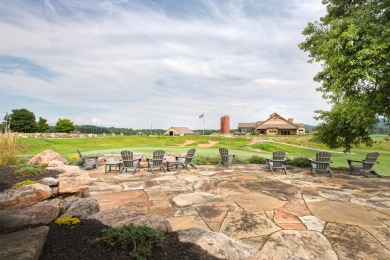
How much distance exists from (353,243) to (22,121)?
66277 millimetres

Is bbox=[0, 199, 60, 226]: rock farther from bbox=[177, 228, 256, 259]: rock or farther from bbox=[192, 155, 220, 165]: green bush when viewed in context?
bbox=[192, 155, 220, 165]: green bush

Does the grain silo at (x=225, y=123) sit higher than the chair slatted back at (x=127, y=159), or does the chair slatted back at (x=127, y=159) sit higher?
the grain silo at (x=225, y=123)

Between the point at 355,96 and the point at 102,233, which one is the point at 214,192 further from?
the point at 355,96

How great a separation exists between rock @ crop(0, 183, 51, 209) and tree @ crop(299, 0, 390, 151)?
28.0ft

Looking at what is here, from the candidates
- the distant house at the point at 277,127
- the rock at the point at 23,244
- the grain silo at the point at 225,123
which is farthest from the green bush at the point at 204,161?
the grain silo at the point at 225,123

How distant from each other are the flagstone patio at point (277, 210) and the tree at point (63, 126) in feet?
201

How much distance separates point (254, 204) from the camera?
16.2 ft

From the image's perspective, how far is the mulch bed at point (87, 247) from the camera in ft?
7.13

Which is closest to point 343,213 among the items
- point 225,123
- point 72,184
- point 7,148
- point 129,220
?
point 129,220

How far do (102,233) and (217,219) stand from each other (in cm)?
219

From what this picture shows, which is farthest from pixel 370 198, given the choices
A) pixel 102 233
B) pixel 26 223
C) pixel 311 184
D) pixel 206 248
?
pixel 26 223

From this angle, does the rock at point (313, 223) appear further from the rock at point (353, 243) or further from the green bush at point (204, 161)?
the green bush at point (204, 161)

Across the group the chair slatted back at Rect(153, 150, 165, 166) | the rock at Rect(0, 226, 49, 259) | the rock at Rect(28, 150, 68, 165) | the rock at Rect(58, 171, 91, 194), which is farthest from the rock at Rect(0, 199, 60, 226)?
the rock at Rect(28, 150, 68, 165)

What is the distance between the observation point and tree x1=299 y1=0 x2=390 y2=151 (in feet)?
21.8
